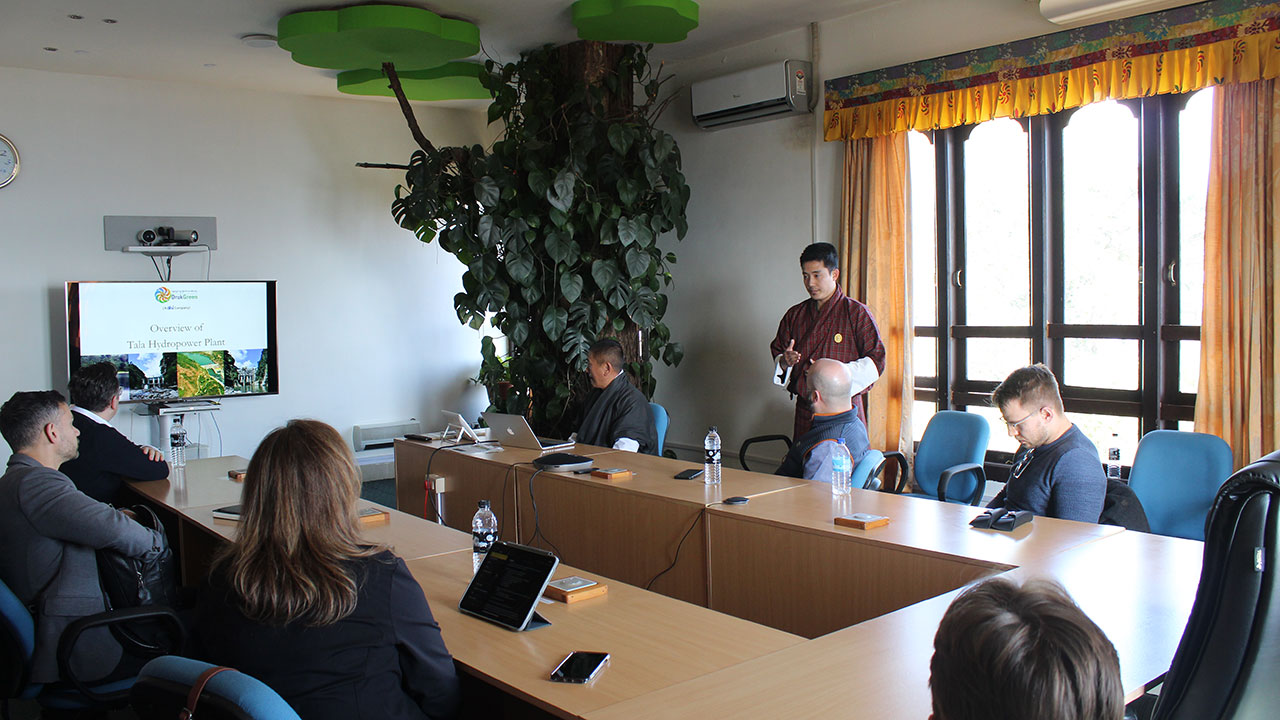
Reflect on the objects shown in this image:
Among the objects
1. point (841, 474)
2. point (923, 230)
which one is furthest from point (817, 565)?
point (923, 230)

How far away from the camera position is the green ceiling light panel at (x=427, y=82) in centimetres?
612

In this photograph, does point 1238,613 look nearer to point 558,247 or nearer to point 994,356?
point 994,356

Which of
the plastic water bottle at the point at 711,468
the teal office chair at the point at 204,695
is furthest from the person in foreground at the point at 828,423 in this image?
the teal office chair at the point at 204,695

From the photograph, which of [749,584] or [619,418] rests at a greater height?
[619,418]

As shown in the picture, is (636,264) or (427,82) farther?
(427,82)

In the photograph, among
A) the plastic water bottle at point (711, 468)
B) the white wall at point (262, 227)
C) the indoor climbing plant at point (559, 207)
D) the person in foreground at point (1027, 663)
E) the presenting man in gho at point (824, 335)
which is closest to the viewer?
the person in foreground at point (1027, 663)

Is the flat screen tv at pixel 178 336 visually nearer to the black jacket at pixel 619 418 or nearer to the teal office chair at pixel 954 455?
the black jacket at pixel 619 418

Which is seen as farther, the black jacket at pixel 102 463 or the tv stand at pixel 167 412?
the tv stand at pixel 167 412

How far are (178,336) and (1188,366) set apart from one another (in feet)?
20.2

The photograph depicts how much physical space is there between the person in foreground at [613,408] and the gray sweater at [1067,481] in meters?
2.10

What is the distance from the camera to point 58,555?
2.57 meters

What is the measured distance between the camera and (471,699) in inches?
87.9

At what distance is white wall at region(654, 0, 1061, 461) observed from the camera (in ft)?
17.1

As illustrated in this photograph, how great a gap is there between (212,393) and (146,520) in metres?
3.89
